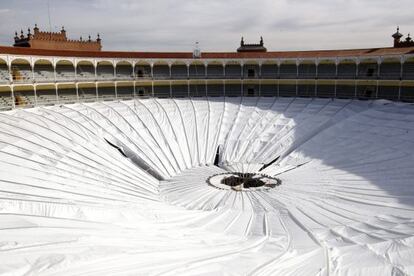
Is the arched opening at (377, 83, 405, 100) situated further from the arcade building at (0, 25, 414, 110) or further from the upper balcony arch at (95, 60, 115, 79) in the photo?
the upper balcony arch at (95, 60, 115, 79)

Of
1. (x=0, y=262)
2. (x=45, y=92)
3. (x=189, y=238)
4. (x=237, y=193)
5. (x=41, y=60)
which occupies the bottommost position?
(x=237, y=193)

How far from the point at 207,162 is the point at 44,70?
22878 mm

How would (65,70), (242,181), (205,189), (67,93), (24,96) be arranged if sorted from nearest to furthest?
(205,189), (242,181), (24,96), (67,93), (65,70)

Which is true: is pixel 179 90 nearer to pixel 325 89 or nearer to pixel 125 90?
pixel 125 90

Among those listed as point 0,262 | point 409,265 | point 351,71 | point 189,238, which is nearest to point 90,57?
point 351,71

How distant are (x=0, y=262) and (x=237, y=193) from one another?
57.8 feet

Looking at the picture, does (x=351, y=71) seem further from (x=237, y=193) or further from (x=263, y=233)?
(x=263, y=233)

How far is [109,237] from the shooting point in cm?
1265

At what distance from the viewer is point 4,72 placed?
37062 millimetres

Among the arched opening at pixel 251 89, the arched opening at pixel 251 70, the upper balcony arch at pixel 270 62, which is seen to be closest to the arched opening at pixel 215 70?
the arched opening at pixel 251 70

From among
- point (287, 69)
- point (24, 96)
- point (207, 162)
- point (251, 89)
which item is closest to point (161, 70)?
point (251, 89)

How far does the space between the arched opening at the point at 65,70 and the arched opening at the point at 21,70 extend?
3.02 m

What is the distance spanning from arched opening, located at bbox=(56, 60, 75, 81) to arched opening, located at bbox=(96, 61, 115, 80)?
10.5 feet

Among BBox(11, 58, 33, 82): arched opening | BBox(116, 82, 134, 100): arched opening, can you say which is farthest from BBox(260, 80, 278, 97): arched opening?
Result: BBox(11, 58, 33, 82): arched opening
